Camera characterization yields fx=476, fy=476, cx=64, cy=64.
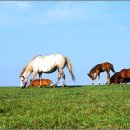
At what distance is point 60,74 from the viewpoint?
115 ft

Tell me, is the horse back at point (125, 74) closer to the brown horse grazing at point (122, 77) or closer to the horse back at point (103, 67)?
the brown horse grazing at point (122, 77)

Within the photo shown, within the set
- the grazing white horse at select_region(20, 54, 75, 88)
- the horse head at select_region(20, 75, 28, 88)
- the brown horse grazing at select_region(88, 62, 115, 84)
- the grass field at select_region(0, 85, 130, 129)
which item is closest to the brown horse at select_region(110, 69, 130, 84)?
the brown horse grazing at select_region(88, 62, 115, 84)

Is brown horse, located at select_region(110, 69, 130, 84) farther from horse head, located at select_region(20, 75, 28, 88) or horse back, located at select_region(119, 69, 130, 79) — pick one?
horse head, located at select_region(20, 75, 28, 88)

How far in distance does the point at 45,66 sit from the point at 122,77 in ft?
25.9

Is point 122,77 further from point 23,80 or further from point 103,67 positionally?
point 23,80

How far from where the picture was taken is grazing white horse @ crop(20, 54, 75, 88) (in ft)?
115

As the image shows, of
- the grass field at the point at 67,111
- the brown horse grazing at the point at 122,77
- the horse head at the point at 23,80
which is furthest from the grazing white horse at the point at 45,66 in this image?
the grass field at the point at 67,111

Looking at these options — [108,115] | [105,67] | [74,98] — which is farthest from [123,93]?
[105,67]

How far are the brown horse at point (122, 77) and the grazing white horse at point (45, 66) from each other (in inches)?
251

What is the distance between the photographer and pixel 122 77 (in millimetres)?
40188

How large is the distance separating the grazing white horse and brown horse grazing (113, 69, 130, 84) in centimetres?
638

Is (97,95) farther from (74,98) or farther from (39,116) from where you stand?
(39,116)

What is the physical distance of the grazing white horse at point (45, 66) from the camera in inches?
1382

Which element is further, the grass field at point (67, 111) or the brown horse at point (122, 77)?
the brown horse at point (122, 77)
